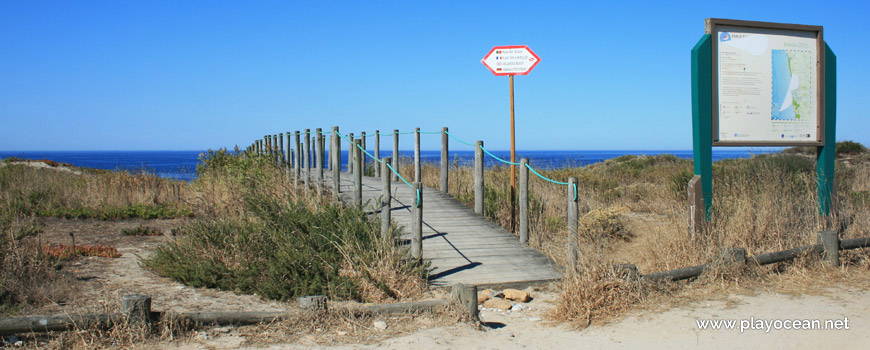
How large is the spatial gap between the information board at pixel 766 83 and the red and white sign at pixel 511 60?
2.95 m

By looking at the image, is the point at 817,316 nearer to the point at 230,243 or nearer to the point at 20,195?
the point at 230,243

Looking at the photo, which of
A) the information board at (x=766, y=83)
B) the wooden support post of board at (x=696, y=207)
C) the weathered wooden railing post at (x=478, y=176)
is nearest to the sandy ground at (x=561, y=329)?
the wooden support post of board at (x=696, y=207)

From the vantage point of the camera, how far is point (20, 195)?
41.0 feet

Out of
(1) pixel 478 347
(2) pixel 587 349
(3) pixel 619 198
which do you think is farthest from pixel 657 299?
(3) pixel 619 198

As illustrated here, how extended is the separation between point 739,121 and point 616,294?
3.43 metres

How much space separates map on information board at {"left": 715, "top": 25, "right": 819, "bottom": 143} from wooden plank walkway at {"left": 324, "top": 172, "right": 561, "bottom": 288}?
9.19ft

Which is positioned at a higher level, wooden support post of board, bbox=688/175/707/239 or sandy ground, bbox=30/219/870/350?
wooden support post of board, bbox=688/175/707/239

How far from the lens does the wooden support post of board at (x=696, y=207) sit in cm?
720

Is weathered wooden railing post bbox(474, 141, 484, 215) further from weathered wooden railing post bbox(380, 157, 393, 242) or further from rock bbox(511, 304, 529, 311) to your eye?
rock bbox(511, 304, 529, 311)

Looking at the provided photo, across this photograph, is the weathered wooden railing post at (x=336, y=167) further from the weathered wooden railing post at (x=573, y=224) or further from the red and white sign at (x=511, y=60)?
the weathered wooden railing post at (x=573, y=224)

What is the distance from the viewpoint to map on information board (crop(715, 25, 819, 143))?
772 cm

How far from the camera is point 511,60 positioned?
32.9 feet

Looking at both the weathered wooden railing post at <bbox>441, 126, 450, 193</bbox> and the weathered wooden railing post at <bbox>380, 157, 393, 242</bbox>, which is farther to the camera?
the weathered wooden railing post at <bbox>441, 126, 450, 193</bbox>

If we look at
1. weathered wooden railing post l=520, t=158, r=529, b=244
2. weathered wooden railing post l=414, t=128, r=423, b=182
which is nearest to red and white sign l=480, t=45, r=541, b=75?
weathered wooden railing post l=520, t=158, r=529, b=244
